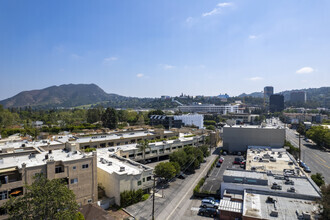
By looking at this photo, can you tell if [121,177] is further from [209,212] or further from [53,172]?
[209,212]

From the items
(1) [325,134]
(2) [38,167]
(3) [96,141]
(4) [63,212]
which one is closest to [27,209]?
(4) [63,212]

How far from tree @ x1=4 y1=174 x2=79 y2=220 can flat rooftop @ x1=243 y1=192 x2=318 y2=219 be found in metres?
16.8

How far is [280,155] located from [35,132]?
67.0 metres

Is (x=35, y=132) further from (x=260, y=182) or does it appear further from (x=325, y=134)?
(x=325, y=134)

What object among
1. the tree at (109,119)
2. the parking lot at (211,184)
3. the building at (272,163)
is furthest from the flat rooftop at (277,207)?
the tree at (109,119)

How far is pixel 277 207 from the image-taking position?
22.2 metres

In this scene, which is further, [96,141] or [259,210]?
[96,141]

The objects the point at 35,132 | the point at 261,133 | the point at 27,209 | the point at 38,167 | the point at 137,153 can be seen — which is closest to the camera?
the point at 27,209

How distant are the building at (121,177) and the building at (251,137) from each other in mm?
36119

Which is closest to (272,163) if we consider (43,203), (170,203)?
(170,203)

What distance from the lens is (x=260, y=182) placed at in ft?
92.7

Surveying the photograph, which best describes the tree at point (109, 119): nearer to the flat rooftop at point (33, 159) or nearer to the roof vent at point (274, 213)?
the flat rooftop at point (33, 159)

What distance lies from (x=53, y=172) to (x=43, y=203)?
787cm

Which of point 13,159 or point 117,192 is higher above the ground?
point 13,159
